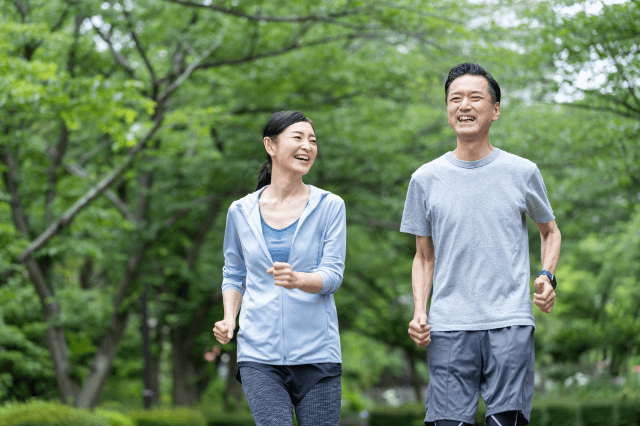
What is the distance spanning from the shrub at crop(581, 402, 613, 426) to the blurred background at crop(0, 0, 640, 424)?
11 centimetres

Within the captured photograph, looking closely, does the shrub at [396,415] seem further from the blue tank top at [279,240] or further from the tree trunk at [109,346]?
the blue tank top at [279,240]

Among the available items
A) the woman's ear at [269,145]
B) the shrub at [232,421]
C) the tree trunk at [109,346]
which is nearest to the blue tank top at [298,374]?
the woman's ear at [269,145]

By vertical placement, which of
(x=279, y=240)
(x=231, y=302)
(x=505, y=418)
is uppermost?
(x=279, y=240)

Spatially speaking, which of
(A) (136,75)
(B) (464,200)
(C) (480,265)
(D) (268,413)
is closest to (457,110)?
(B) (464,200)

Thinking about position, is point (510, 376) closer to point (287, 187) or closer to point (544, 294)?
point (544, 294)

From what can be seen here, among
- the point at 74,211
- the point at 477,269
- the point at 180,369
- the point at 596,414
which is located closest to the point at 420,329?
the point at 477,269

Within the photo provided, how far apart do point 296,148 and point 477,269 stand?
3.38ft

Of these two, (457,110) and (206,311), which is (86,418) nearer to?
(457,110)

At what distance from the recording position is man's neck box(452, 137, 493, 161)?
145 inches

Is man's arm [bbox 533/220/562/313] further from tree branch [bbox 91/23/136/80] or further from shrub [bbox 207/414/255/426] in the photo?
shrub [bbox 207/414/255/426]

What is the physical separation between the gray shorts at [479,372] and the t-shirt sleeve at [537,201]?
0.56 metres

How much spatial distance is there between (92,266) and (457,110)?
22252mm

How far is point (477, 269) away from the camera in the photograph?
3490 millimetres

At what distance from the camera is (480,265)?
3490 millimetres
